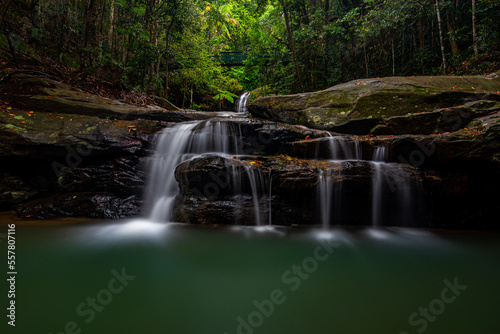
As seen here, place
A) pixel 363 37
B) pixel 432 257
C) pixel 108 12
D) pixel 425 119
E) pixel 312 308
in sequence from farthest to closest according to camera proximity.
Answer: pixel 363 37, pixel 108 12, pixel 425 119, pixel 432 257, pixel 312 308

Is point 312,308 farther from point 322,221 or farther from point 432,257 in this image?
point 322,221

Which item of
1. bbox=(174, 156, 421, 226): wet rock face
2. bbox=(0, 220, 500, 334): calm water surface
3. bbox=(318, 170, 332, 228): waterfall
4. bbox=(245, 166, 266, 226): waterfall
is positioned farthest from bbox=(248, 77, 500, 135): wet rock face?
bbox=(245, 166, 266, 226): waterfall

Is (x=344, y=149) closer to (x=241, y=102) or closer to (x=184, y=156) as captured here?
(x=184, y=156)

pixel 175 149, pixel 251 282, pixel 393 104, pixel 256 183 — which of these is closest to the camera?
pixel 251 282

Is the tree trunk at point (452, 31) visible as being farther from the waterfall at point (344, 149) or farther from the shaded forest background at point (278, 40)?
the waterfall at point (344, 149)

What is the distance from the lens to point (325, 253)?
119 inches

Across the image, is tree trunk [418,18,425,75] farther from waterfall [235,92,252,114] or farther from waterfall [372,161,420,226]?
waterfall [235,92,252,114]

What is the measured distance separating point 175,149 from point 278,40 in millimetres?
8721

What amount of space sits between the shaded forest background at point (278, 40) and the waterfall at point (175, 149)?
4596 mm

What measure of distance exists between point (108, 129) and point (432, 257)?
665 centimetres

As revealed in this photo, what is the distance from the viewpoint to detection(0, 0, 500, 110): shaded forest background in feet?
25.6

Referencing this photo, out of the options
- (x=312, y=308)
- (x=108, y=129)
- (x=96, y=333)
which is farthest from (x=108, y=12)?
(x=312, y=308)

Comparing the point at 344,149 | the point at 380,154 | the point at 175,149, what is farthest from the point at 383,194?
the point at 175,149

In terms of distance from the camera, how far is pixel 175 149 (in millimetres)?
5773
